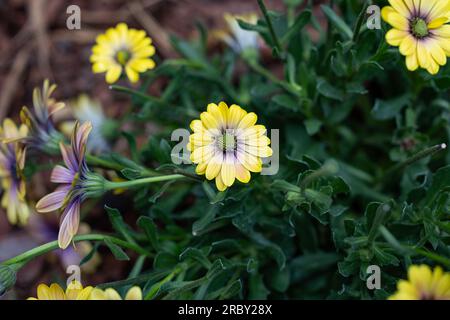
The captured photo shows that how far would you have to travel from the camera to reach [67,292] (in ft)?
5.34

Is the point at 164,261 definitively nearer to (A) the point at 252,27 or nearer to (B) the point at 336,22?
(A) the point at 252,27

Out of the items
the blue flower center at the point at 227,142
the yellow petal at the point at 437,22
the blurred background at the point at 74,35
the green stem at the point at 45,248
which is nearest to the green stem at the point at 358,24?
the yellow petal at the point at 437,22

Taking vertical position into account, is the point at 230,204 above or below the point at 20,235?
below

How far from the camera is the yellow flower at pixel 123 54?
6.94 ft

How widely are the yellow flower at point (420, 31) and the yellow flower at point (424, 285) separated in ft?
1.83

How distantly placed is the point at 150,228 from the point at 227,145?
0.42m

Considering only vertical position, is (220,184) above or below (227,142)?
below

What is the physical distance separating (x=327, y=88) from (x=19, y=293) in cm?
159

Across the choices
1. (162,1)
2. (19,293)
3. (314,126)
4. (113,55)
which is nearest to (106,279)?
(19,293)

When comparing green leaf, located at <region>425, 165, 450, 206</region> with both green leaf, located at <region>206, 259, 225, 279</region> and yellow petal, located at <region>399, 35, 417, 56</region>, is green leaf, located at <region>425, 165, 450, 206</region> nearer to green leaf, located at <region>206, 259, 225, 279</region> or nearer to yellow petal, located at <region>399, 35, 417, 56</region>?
yellow petal, located at <region>399, 35, 417, 56</region>

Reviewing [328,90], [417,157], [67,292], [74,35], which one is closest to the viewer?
[67,292]

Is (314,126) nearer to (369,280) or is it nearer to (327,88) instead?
(327,88)

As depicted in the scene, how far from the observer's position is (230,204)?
1.91 m

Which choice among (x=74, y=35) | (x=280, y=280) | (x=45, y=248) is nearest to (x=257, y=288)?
(x=280, y=280)
